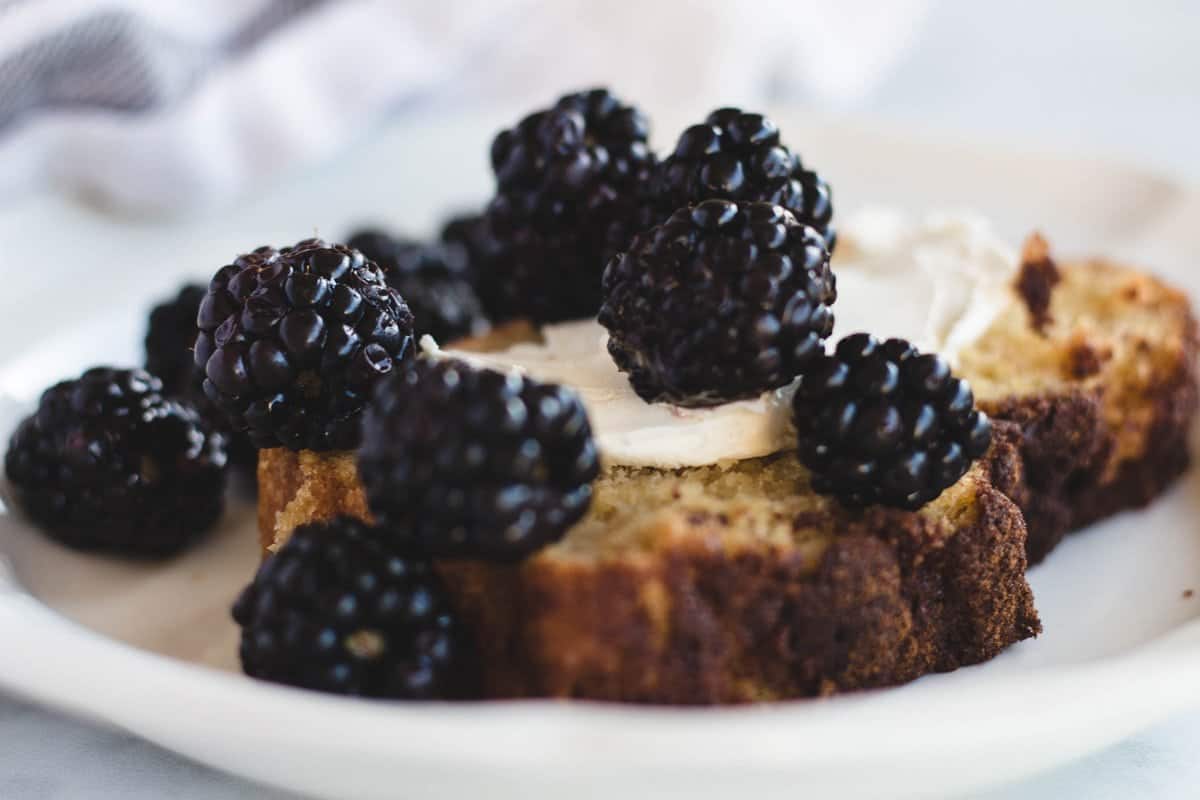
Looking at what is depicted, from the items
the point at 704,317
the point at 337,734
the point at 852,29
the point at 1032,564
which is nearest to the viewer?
the point at 337,734

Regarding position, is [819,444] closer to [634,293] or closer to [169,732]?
[634,293]

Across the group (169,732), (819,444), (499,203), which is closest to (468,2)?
(499,203)

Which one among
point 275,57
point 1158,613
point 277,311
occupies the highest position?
point 275,57

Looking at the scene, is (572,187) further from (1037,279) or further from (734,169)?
(1037,279)

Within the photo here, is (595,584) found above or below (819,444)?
below

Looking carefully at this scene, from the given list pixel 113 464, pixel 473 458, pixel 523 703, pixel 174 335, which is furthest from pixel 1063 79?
pixel 523 703

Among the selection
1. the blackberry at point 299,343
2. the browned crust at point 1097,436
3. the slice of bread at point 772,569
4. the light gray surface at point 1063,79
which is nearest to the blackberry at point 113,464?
the slice of bread at point 772,569
